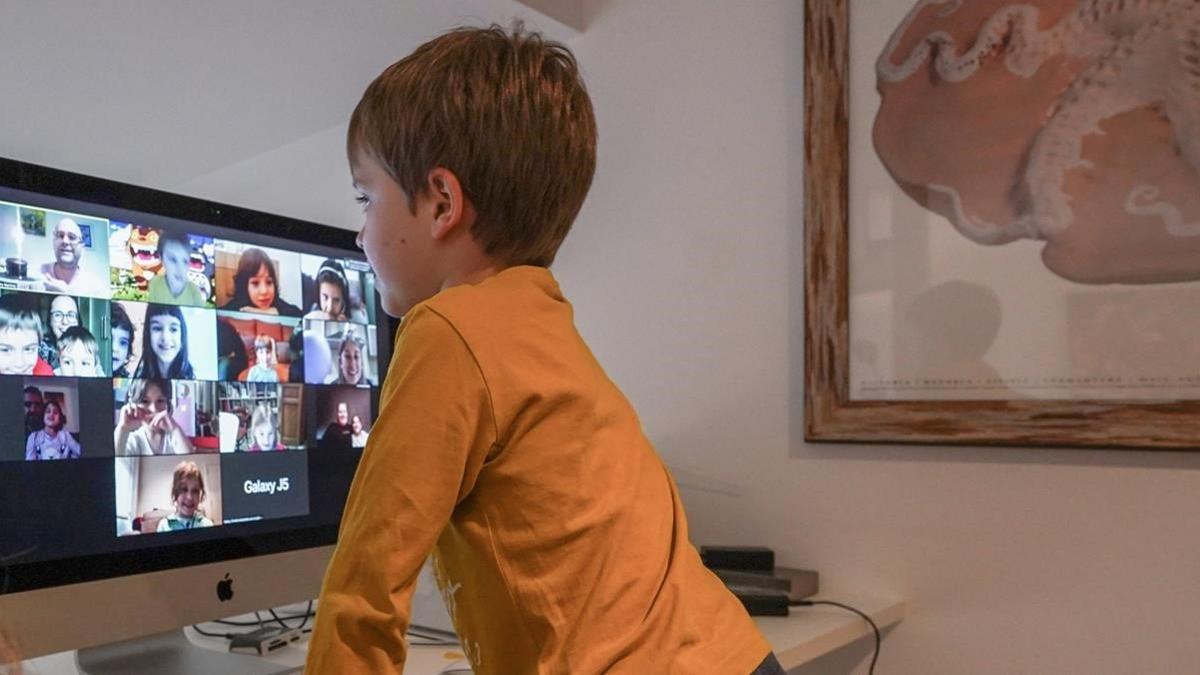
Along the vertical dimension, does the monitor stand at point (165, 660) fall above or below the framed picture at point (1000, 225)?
below

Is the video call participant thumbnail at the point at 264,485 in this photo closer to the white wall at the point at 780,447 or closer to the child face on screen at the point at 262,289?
the child face on screen at the point at 262,289

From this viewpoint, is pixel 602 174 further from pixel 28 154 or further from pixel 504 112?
pixel 28 154

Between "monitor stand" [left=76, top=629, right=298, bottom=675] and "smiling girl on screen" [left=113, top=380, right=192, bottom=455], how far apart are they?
0.84ft

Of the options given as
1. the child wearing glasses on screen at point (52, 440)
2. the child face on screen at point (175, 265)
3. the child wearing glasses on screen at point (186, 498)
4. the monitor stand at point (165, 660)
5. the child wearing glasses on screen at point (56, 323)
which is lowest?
the monitor stand at point (165, 660)

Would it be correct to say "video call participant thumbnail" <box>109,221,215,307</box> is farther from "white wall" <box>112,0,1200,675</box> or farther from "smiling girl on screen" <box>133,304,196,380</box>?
"white wall" <box>112,0,1200,675</box>

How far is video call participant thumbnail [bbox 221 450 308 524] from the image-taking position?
1.07 metres

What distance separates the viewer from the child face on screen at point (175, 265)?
1.02 metres

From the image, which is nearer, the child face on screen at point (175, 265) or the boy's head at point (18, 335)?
the boy's head at point (18, 335)

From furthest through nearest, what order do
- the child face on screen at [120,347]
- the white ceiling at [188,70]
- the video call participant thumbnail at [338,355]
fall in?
the white ceiling at [188,70] → the video call participant thumbnail at [338,355] → the child face on screen at [120,347]

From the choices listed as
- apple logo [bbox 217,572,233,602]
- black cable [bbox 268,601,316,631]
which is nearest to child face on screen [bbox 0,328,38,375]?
apple logo [bbox 217,572,233,602]

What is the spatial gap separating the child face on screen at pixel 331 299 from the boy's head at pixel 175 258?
A: 0.62ft

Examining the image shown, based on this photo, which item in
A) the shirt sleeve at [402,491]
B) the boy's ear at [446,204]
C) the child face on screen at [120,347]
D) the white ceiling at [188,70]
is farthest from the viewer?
the white ceiling at [188,70]

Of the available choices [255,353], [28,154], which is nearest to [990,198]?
[255,353]

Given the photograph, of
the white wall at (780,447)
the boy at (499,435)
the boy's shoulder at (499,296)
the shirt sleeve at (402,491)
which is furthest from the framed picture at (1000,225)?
the shirt sleeve at (402,491)
